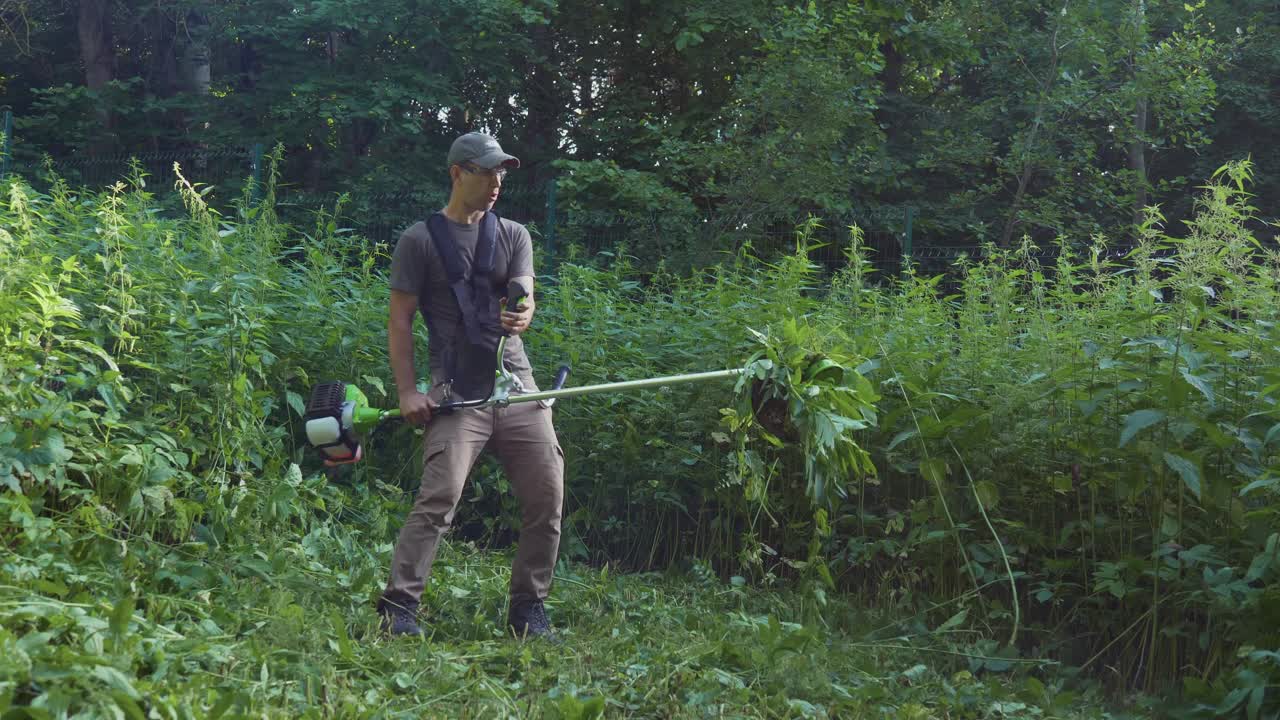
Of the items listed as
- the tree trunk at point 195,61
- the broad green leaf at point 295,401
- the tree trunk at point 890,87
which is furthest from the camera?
the tree trunk at point 890,87

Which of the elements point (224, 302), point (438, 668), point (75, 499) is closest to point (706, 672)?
point (438, 668)

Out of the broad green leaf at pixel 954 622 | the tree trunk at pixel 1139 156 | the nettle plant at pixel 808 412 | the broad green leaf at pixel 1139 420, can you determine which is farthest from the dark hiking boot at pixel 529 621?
the tree trunk at pixel 1139 156

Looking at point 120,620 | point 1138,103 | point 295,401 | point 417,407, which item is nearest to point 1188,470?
point 417,407

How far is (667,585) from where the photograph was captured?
5.18 metres

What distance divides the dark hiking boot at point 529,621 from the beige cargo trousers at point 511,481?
2 centimetres

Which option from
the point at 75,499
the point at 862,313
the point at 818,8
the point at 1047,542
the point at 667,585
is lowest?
the point at 667,585

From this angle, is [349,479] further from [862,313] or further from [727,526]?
[862,313]

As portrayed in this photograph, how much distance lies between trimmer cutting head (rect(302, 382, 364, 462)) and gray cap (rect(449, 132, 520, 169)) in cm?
97

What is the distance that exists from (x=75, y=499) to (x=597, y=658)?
2.03 meters

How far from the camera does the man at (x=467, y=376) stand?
409cm

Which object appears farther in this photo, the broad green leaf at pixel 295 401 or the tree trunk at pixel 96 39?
the tree trunk at pixel 96 39

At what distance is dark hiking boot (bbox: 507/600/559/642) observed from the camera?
14.1 feet

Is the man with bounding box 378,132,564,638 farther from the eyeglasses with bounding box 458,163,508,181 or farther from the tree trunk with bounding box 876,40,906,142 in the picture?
the tree trunk with bounding box 876,40,906,142

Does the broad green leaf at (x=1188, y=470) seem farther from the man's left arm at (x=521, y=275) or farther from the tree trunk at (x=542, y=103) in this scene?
the tree trunk at (x=542, y=103)
